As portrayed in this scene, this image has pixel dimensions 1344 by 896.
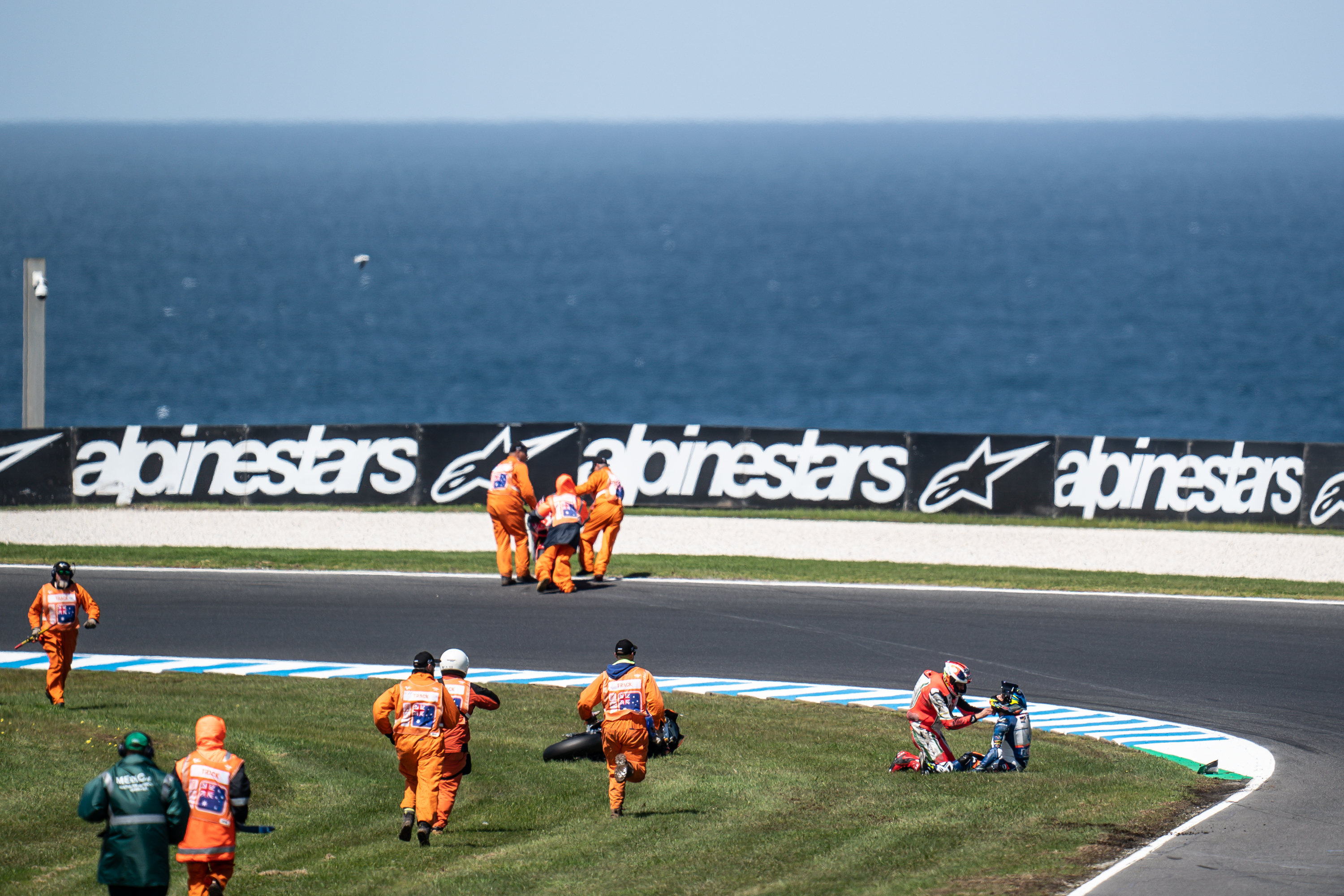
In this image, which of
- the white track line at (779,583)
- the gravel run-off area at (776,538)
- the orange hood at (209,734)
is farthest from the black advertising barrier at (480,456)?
the orange hood at (209,734)

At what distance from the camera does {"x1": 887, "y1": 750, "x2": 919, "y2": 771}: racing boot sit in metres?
15.6

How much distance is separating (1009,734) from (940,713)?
29.2 inches

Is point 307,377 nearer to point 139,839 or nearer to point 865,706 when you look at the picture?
point 865,706

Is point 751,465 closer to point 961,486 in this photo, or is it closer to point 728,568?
point 961,486

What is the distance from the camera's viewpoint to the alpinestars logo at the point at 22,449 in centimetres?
3172

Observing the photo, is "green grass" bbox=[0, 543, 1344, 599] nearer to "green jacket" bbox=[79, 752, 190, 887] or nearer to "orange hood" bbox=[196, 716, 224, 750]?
"orange hood" bbox=[196, 716, 224, 750]

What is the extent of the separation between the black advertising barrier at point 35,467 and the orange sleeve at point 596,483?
507 inches

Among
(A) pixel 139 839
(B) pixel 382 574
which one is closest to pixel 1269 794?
(A) pixel 139 839

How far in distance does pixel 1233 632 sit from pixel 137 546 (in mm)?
19261

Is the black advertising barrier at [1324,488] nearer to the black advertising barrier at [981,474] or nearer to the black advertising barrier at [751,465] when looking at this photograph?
the black advertising barrier at [981,474]

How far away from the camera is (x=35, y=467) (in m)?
31.9

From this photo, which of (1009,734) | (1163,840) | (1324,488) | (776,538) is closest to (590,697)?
(1009,734)

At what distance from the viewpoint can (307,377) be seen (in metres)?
88.2

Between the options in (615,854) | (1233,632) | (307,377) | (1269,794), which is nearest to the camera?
(615,854)
